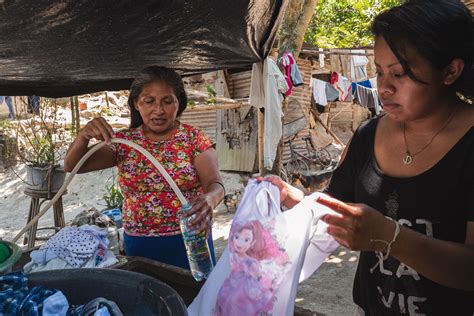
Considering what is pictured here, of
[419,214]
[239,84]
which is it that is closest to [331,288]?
[419,214]

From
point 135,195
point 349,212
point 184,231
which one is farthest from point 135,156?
point 349,212

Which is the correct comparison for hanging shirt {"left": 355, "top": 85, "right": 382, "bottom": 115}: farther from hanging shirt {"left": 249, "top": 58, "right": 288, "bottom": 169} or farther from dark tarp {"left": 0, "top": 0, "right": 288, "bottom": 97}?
dark tarp {"left": 0, "top": 0, "right": 288, "bottom": 97}

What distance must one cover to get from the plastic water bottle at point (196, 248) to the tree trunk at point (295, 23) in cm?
529

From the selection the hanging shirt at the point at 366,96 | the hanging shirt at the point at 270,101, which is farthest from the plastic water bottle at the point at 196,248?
the hanging shirt at the point at 366,96

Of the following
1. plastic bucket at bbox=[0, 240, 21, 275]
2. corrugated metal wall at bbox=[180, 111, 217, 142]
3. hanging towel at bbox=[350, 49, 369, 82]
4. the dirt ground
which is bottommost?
the dirt ground

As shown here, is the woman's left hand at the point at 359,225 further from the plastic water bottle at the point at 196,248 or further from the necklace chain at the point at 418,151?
the plastic water bottle at the point at 196,248

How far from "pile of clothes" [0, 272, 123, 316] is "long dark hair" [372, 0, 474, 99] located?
1121mm

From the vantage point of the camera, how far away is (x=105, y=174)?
1069 cm

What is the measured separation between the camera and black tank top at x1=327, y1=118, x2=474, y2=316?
113 centimetres

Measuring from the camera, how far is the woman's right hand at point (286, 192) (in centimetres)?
146

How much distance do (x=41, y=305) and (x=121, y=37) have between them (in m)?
1.95

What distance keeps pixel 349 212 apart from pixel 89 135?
5.43 feet

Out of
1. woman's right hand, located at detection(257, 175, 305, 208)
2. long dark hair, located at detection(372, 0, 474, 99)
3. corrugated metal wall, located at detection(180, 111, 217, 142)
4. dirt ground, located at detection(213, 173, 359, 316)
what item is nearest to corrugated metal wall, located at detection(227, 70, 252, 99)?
corrugated metal wall, located at detection(180, 111, 217, 142)

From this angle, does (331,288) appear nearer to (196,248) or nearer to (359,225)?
(196,248)
